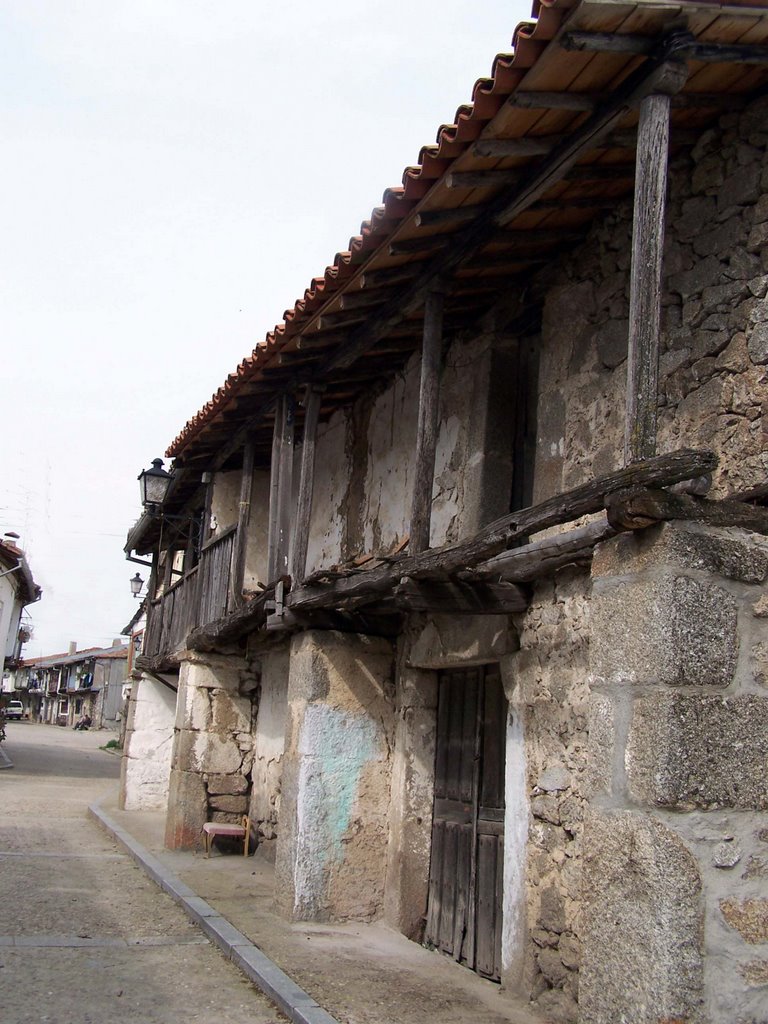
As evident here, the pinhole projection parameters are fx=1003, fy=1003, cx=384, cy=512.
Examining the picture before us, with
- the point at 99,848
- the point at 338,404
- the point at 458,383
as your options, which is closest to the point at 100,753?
the point at 99,848

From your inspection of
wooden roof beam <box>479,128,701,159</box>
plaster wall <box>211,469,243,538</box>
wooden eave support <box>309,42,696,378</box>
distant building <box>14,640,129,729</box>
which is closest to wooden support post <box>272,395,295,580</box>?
wooden eave support <box>309,42,696,378</box>

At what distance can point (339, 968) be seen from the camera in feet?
18.6

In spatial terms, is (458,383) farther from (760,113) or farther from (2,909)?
(2,909)

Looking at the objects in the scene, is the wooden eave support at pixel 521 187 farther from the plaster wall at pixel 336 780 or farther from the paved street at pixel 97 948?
the paved street at pixel 97 948

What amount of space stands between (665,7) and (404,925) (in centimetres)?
551

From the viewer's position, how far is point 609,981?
11.4ft

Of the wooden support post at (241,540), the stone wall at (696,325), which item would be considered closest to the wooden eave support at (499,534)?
the stone wall at (696,325)

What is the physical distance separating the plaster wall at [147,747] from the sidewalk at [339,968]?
6043mm

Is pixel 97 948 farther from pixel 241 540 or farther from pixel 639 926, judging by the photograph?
pixel 639 926

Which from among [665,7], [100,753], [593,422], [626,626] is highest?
[665,7]

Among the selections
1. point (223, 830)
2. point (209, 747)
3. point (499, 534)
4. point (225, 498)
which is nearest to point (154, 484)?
point (225, 498)

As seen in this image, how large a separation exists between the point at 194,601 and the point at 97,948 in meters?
4.88

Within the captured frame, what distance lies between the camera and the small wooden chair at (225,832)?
31.7ft

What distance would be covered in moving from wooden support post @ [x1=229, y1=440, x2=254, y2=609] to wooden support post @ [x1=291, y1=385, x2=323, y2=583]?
157 centimetres
